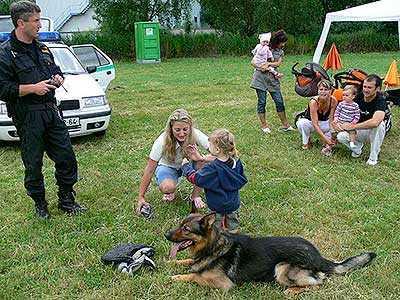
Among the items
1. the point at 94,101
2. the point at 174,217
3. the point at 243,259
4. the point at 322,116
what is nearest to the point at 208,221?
the point at 243,259

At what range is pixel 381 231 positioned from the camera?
4.03m

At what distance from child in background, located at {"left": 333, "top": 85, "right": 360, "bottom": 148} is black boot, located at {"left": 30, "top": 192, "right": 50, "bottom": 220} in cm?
384

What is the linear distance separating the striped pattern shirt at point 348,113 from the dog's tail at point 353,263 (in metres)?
2.94

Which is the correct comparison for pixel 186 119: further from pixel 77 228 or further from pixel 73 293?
pixel 73 293

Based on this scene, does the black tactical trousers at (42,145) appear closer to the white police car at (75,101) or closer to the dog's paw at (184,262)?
the dog's paw at (184,262)

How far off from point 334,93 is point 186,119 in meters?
3.61

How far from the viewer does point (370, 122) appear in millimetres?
5852

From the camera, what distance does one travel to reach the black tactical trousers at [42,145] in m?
4.09

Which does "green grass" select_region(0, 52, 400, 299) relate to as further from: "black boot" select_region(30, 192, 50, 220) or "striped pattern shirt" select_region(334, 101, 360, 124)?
"striped pattern shirt" select_region(334, 101, 360, 124)

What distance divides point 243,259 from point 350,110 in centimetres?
354

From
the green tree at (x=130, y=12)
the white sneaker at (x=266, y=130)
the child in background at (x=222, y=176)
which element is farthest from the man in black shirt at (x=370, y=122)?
the green tree at (x=130, y=12)

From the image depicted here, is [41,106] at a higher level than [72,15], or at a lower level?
lower

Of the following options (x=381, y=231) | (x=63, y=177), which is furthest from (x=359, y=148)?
(x=63, y=177)

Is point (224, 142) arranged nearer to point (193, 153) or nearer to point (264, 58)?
point (193, 153)
